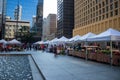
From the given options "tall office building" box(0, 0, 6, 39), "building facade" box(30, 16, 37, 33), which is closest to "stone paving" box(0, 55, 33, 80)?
"tall office building" box(0, 0, 6, 39)

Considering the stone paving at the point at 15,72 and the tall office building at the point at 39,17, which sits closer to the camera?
the stone paving at the point at 15,72

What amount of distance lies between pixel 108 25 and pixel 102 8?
14662 mm

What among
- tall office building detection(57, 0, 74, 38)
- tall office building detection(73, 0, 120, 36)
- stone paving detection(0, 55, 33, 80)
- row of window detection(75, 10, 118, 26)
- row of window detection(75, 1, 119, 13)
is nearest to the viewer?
stone paving detection(0, 55, 33, 80)

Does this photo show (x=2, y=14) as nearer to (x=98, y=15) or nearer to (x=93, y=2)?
(x=93, y=2)

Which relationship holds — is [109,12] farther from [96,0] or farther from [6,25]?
[6,25]

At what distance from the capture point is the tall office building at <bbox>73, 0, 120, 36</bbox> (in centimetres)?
6372

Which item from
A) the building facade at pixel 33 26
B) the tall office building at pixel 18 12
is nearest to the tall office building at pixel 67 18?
the building facade at pixel 33 26

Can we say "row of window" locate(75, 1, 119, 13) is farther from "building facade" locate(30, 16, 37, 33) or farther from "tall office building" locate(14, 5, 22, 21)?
"tall office building" locate(14, 5, 22, 21)

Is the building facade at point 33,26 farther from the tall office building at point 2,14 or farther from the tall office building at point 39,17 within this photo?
the tall office building at point 2,14

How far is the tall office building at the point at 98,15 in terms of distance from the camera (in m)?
63.7

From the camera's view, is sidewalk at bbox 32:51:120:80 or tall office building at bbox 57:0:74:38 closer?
sidewalk at bbox 32:51:120:80

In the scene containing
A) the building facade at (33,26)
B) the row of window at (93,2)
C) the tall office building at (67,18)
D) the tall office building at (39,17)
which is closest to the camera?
the row of window at (93,2)

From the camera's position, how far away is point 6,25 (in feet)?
404

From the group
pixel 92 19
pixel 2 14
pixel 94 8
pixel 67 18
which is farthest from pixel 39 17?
pixel 94 8
